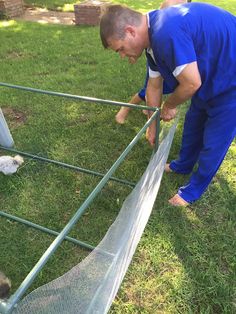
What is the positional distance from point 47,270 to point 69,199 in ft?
2.16

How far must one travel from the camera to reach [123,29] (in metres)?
1.91

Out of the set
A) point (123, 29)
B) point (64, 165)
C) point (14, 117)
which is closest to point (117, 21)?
point (123, 29)

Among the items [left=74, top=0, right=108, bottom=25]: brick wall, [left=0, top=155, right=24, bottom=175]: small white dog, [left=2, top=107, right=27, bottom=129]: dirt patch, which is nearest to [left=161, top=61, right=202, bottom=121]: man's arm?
[left=0, top=155, right=24, bottom=175]: small white dog

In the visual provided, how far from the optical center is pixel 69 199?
2904 millimetres

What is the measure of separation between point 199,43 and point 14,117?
2.45 meters

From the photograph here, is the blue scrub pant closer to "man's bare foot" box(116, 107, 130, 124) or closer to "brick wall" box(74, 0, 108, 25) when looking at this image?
"man's bare foot" box(116, 107, 130, 124)

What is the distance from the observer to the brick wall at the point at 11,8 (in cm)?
733

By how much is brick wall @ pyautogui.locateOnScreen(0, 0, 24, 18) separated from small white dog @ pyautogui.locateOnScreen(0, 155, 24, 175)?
5.23 meters

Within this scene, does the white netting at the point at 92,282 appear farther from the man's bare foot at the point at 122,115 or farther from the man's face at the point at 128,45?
the man's bare foot at the point at 122,115

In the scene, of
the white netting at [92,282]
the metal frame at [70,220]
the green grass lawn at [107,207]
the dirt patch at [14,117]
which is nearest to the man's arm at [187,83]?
the metal frame at [70,220]

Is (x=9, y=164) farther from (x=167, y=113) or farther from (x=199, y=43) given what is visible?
(x=199, y=43)

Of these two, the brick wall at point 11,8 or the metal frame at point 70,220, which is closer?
the metal frame at point 70,220

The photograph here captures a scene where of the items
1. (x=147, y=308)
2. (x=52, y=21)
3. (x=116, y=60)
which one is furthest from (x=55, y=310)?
(x=52, y=21)

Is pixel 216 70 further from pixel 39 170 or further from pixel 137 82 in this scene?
pixel 137 82
